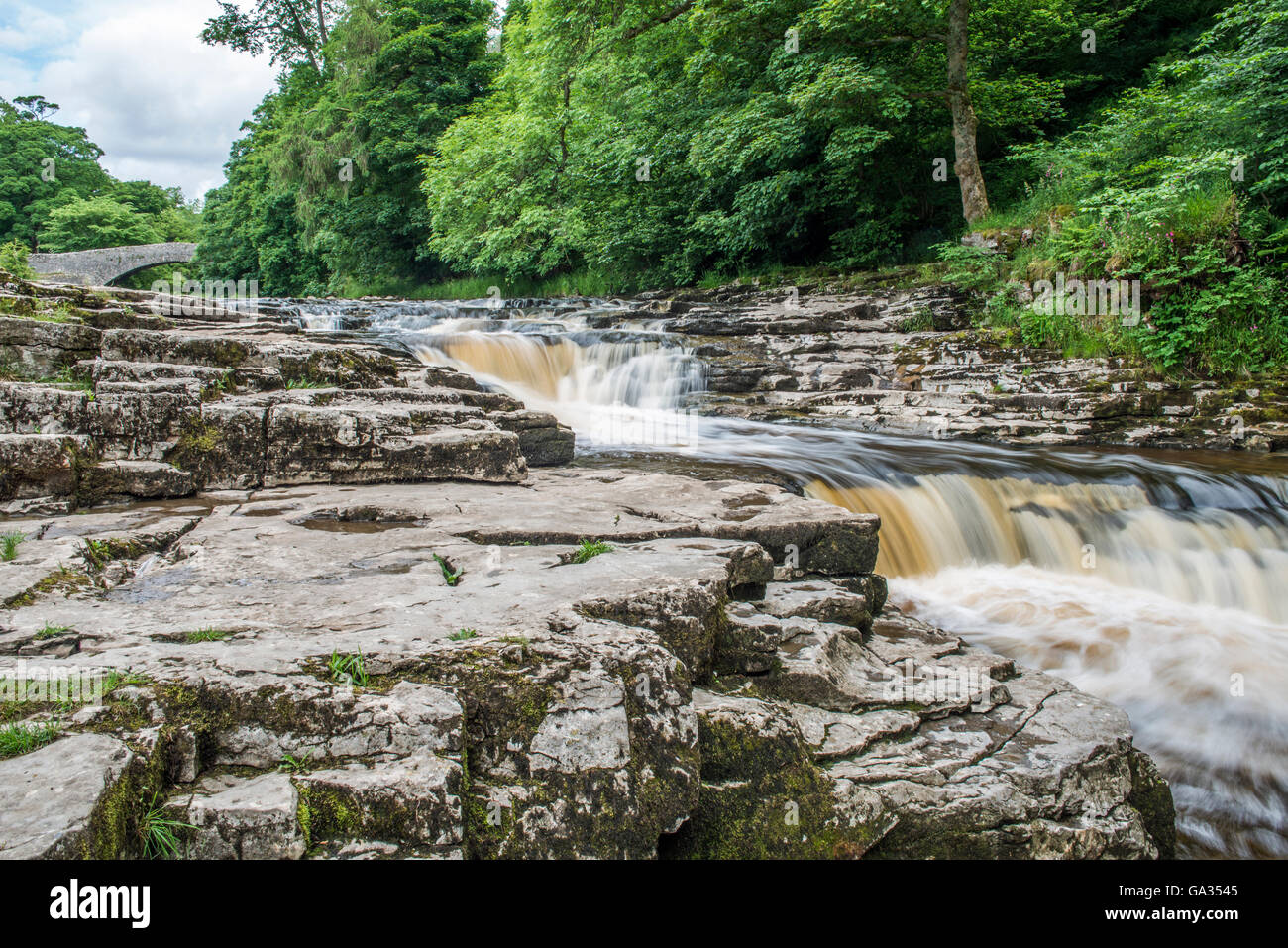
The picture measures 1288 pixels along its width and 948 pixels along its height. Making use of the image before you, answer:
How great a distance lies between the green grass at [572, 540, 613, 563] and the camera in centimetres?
363

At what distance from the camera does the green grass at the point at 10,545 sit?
3248 mm

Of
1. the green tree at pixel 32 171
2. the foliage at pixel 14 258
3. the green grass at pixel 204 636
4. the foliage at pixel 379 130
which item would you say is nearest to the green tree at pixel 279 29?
the foliage at pixel 379 130

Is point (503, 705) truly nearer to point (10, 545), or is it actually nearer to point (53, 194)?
point (10, 545)

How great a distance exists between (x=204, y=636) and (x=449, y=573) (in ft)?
3.48

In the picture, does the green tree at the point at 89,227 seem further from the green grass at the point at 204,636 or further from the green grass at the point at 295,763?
the green grass at the point at 295,763

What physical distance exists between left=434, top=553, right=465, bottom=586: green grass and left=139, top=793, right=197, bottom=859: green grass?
1399mm

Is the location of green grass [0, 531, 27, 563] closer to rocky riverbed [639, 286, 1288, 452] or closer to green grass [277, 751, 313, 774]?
green grass [277, 751, 313, 774]

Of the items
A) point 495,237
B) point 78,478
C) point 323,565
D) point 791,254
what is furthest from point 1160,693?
point 495,237

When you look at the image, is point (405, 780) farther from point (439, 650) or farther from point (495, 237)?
point (495, 237)

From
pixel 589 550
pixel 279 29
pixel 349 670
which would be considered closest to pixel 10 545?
pixel 349 670

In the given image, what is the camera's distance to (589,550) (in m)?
3.70

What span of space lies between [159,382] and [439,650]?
441cm

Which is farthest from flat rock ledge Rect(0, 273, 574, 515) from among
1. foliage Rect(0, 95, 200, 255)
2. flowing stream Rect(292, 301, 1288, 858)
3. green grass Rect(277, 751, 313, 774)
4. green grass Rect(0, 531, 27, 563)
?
foliage Rect(0, 95, 200, 255)
